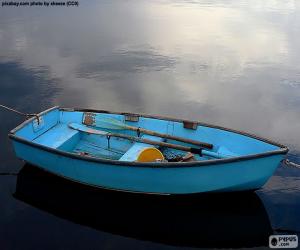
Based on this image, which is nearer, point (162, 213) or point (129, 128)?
point (162, 213)

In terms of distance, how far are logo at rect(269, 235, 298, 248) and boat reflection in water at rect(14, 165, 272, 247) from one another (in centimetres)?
21

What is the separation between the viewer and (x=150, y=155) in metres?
13.1

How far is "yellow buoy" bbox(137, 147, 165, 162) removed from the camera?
12930mm

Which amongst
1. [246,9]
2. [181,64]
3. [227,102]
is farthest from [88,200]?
[246,9]

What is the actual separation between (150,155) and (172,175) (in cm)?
155

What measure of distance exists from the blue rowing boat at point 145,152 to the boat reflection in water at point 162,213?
591 mm

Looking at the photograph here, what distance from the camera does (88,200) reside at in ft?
42.8

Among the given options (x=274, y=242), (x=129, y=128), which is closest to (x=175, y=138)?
(x=129, y=128)

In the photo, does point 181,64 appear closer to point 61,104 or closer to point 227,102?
point 227,102

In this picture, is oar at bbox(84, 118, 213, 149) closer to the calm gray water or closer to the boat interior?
the boat interior

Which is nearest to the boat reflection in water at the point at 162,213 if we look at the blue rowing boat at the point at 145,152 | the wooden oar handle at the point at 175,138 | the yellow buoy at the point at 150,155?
the blue rowing boat at the point at 145,152

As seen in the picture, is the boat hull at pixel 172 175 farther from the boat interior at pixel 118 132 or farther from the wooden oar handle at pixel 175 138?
the wooden oar handle at pixel 175 138

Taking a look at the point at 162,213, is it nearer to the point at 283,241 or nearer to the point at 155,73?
the point at 283,241

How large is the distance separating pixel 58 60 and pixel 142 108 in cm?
1064
